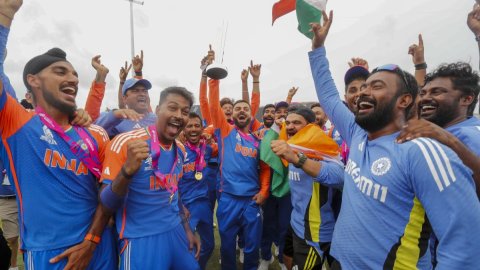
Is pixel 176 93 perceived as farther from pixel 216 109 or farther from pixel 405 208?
pixel 405 208

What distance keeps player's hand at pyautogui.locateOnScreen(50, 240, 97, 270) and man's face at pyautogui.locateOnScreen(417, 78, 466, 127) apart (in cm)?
281

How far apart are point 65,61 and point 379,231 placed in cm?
248

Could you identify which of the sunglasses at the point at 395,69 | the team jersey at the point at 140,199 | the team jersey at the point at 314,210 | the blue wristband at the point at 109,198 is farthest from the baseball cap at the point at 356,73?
the blue wristband at the point at 109,198

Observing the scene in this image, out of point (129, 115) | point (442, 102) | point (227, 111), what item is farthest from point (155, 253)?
point (227, 111)

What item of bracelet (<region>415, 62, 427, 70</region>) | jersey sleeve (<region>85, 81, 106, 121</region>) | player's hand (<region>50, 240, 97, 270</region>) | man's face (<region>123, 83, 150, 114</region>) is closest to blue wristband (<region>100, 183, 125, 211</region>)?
player's hand (<region>50, 240, 97, 270</region>)

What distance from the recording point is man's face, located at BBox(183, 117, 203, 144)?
4500 millimetres

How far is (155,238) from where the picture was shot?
2.32 m

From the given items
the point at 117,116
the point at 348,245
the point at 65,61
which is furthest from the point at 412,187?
the point at 117,116

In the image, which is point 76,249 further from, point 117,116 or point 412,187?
point 412,187

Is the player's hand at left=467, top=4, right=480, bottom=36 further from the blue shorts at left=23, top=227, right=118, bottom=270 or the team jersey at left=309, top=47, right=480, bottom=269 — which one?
the blue shorts at left=23, top=227, right=118, bottom=270

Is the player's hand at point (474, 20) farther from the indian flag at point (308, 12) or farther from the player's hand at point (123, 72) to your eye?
the player's hand at point (123, 72)

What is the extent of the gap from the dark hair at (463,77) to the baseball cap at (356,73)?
71 cm

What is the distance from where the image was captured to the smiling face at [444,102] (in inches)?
91.4

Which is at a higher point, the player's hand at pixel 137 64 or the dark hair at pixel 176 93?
the player's hand at pixel 137 64
